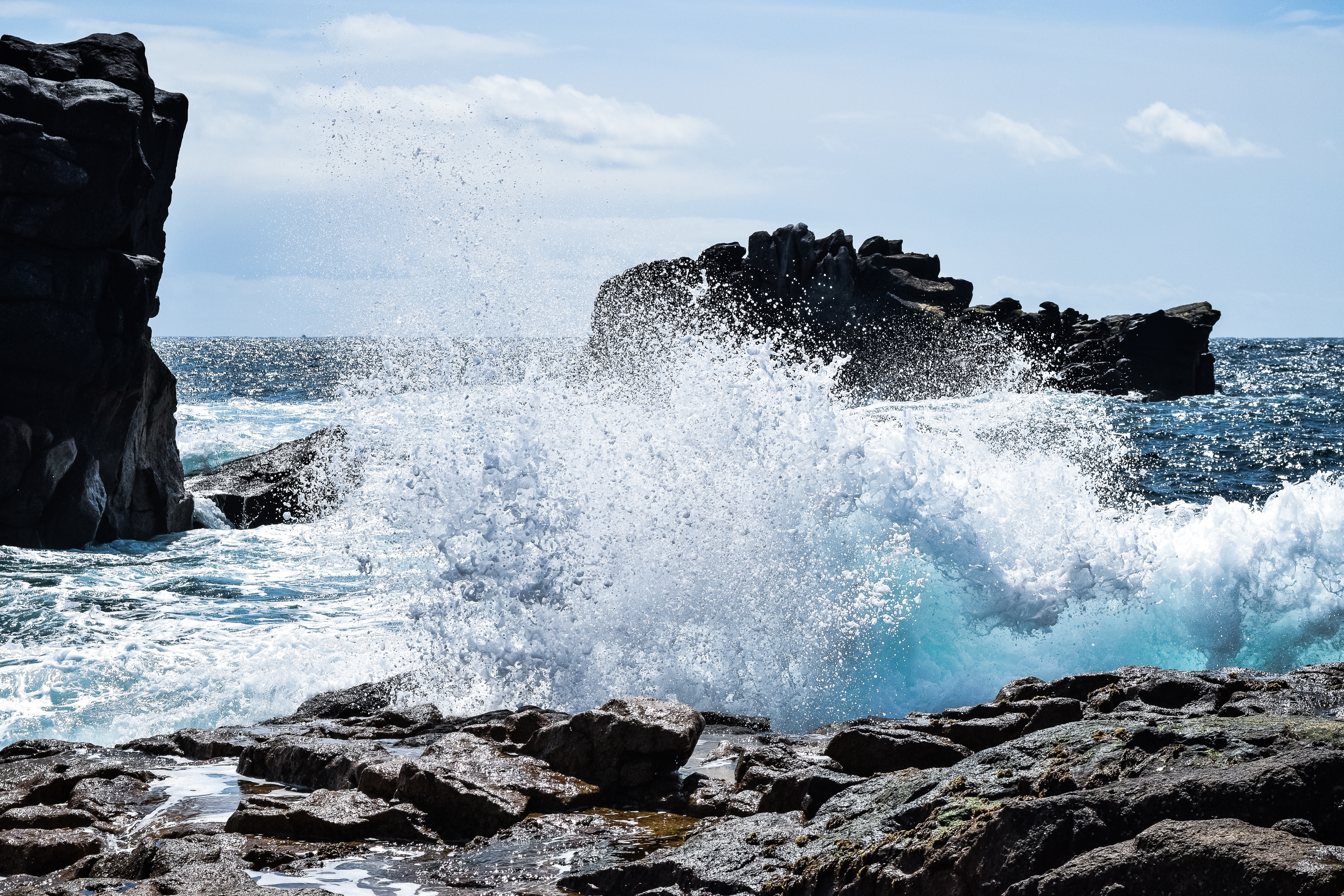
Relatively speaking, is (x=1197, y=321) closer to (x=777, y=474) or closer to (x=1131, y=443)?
(x=1131, y=443)

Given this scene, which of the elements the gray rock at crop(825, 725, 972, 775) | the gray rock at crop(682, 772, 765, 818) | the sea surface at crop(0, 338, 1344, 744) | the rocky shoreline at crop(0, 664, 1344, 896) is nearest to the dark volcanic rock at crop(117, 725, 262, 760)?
the rocky shoreline at crop(0, 664, 1344, 896)

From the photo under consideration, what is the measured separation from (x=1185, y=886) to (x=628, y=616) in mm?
6581

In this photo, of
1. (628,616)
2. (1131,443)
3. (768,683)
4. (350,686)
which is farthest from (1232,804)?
(1131,443)

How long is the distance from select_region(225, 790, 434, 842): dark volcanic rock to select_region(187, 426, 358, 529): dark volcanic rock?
13.9 metres

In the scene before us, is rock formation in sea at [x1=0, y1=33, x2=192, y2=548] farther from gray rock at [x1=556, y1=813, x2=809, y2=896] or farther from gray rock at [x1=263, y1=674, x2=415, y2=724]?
gray rock at [x1=556, y1=813, x2=809, y2=896]

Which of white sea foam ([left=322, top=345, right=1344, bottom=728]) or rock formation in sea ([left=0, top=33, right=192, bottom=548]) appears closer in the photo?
white sea foam ([left=322, top=345, right=1344, bottom=728])

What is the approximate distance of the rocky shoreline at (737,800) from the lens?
9.74 ft

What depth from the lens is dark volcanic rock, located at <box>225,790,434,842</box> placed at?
17.2 ft

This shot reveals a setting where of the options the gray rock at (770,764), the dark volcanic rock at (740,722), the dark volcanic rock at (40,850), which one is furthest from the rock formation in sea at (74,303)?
the gray rock at (770,764)

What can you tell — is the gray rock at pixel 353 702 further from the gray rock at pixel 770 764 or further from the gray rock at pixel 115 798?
the gray rock at pixel 770 764

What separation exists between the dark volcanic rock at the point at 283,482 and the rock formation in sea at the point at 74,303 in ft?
4.59

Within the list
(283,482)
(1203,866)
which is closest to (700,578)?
(1203,866)

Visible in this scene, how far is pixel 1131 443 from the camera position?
3281 cm

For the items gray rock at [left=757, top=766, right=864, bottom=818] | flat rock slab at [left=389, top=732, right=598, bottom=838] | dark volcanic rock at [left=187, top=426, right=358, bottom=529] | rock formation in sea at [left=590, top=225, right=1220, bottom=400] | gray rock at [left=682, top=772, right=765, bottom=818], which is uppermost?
rock formation in sea at [left=590, top=225, right=1220, bottom=400]
